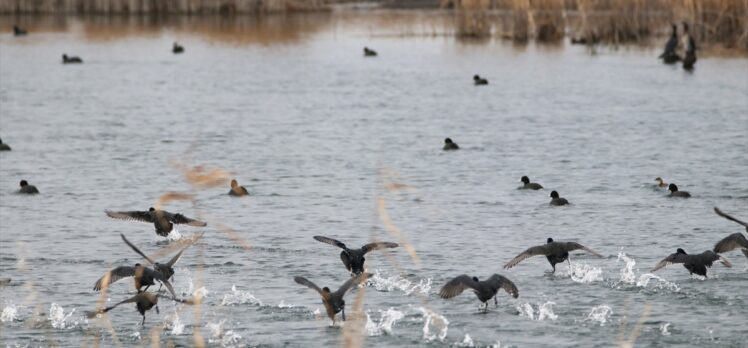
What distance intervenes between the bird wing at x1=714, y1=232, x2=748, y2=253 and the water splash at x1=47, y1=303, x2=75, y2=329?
7507 mm

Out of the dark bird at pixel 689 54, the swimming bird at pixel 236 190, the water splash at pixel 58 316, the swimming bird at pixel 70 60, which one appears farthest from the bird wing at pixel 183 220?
the swimming bird at pixel 70 60

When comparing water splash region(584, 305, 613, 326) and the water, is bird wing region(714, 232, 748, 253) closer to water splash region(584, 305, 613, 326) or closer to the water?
the water

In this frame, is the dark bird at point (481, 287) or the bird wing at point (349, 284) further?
the dark bird at point (481, 287)

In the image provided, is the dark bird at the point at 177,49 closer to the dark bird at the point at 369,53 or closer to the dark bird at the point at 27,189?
the dark bird at the point at 369,53

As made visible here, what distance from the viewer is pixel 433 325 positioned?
14.6m

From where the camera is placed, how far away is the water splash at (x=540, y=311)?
48.6 ft

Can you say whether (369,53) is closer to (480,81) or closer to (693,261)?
(480,81)

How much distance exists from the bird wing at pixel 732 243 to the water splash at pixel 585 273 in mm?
1423

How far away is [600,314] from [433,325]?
→ 180 cm

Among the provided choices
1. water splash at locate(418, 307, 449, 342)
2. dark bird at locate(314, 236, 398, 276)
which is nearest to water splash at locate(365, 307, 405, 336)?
water splash at locate(418, 307, 449, 342)

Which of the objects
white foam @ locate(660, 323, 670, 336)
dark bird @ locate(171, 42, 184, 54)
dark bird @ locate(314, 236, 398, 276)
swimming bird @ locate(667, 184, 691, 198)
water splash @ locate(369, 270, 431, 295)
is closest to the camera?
white foam @ locate(660, 323, 670, 336)

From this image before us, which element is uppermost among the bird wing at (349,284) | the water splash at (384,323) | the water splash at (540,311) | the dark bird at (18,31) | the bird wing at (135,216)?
the bird wing at (349,284)

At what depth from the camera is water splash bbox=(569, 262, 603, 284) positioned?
16562mm

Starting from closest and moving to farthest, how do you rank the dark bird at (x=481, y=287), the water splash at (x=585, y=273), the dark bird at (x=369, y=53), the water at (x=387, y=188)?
1. the dark bird at (x=481, y=287)
2. the water at (x=387, y=188)
3. the water splash at (x=585, y=273)
4. the dark bird at (x=369, y=53)
